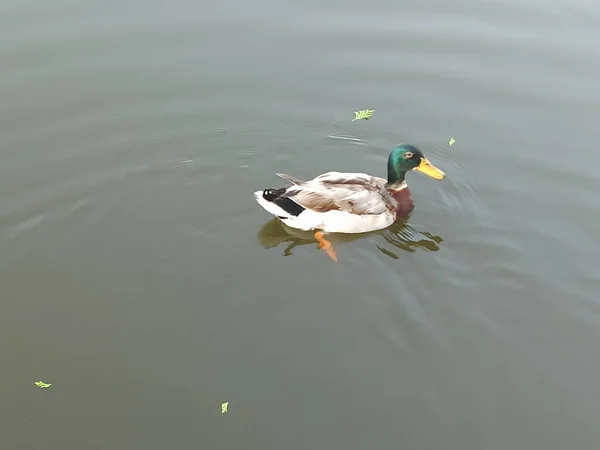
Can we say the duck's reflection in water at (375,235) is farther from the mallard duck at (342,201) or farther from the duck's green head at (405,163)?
the duck's green head at (405,163)

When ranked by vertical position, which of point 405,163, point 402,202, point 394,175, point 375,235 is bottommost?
point 375,235

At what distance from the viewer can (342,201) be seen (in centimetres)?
731

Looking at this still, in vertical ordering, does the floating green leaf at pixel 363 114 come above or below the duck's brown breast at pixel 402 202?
above

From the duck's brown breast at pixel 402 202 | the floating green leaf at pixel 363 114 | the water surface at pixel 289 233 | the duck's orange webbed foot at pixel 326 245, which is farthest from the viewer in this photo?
the floating green leaf at pixel 363 114

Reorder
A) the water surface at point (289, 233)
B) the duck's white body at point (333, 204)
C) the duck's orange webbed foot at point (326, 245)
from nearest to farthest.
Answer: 1. the water surface at point (289, 233)
2. the duck's orange webbed foot at point (326, 245)
3. the duck's white body at point (333, 204)

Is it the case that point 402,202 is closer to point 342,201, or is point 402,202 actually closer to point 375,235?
point 375,235

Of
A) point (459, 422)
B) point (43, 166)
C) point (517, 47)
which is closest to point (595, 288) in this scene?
point (459, 422)

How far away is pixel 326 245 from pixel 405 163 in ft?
4.07

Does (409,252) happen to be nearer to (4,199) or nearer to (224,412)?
(224,412)

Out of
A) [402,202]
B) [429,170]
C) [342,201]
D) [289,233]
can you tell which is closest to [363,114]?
[429,170]

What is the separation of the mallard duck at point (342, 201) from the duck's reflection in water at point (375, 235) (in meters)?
0.07

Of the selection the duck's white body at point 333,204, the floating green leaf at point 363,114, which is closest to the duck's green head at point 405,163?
the duck's white body at point 333,204

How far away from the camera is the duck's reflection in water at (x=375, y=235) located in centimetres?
724

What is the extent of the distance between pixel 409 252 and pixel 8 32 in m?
6.56
